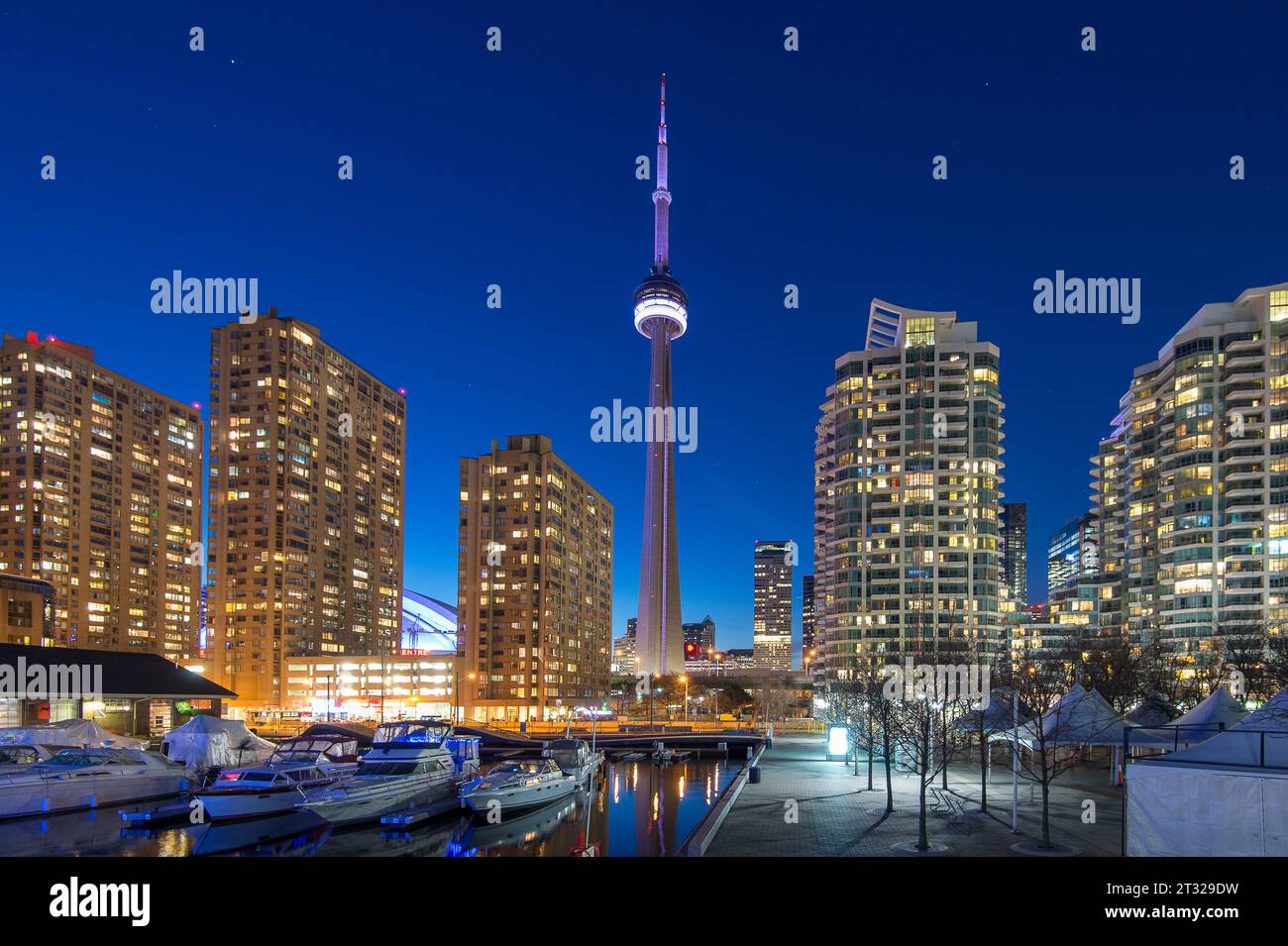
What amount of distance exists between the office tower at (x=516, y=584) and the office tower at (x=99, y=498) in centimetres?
6230

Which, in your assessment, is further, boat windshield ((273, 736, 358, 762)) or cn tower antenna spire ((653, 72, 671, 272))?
cn tower antenna spire ((653, 72, 671, 272))

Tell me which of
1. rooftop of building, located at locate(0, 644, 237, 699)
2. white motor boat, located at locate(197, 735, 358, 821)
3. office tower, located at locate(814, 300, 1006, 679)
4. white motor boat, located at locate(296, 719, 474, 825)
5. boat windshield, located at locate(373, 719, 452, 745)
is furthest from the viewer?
office tower, located at locate(814, 300, 1006, 679)

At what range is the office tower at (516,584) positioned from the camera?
136375 mm

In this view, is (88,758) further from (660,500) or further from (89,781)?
(660,500)

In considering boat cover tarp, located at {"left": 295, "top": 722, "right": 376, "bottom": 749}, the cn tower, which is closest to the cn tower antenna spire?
the cn tower

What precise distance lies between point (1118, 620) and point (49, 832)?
447ft

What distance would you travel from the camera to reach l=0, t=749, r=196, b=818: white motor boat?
3316 centimetres

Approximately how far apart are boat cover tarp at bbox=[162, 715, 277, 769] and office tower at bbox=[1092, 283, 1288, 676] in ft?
309

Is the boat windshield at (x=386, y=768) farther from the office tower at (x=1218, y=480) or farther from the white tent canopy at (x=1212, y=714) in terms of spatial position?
the office tower at (x=1218, y=480)

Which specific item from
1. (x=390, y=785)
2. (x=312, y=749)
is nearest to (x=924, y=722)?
(x=390, y=785)

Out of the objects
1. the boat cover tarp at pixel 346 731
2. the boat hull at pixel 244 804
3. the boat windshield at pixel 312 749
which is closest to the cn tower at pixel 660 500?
the boat cover tarp at pixel 346 731

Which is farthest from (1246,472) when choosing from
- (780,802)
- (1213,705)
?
(780,802)

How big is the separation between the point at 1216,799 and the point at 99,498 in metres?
183

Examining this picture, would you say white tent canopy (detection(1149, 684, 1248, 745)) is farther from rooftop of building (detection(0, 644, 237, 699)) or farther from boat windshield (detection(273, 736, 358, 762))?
rooftop of building (detection(0, 644, 237, 699))
